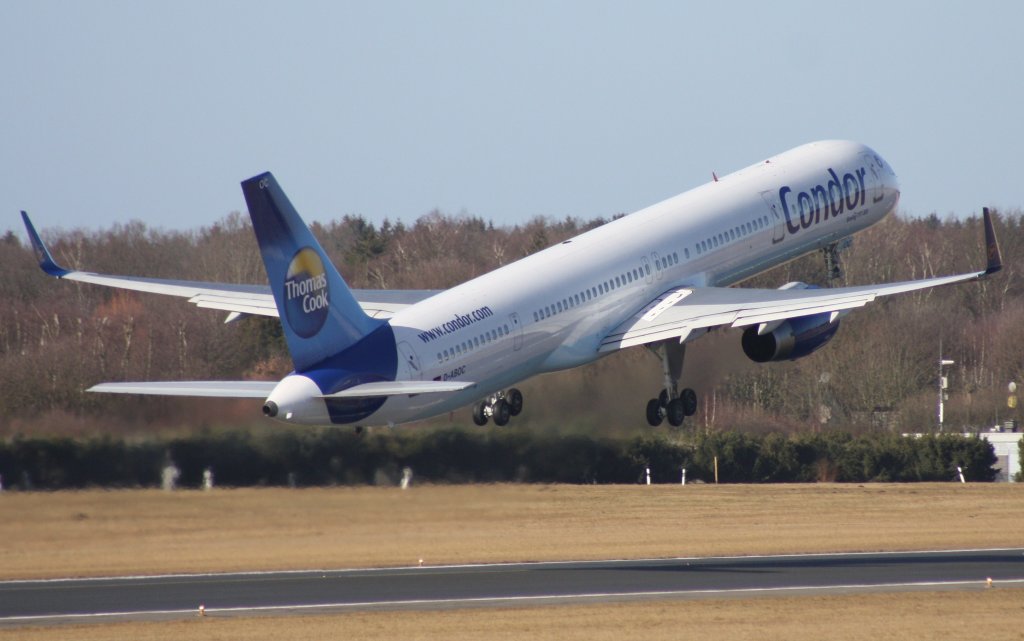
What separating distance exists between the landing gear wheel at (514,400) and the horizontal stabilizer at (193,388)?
9353 mm

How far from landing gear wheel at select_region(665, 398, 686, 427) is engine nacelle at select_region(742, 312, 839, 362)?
86.5 inches

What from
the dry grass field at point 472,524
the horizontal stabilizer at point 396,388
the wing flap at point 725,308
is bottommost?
the dry grass field at point 472,524

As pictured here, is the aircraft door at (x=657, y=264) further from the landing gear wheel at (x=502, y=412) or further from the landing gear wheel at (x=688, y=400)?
the landing gear wheel at (x=502, y=412)

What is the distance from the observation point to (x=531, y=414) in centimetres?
4278

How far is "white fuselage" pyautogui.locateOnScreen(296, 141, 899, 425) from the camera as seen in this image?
37.6 m

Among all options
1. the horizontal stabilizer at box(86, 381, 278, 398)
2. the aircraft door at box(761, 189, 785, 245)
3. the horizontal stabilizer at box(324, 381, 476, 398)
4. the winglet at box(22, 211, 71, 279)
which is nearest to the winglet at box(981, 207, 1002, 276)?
Result: the aircraft door at box(761, 189, 785, 245)

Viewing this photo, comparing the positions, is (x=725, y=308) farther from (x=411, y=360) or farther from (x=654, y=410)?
(x=411, y=360)

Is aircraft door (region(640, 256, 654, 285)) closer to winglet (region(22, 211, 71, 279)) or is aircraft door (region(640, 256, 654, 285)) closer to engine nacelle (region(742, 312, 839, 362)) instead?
engine nacelle (region(742, 312, 839, 362))

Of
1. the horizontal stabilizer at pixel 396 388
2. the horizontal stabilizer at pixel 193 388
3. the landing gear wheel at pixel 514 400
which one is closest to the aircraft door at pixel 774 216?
the landing gear wheel at pixel 514 400

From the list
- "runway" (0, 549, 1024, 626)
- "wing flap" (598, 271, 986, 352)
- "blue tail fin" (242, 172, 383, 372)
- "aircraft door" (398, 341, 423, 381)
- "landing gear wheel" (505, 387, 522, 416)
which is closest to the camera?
"blue tail fin" (242, 172, 383, 372)

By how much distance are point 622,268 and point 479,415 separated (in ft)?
16.0

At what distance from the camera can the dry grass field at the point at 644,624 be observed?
3256cm

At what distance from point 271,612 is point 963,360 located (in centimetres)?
5921

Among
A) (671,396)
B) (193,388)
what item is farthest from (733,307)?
(193,388)
